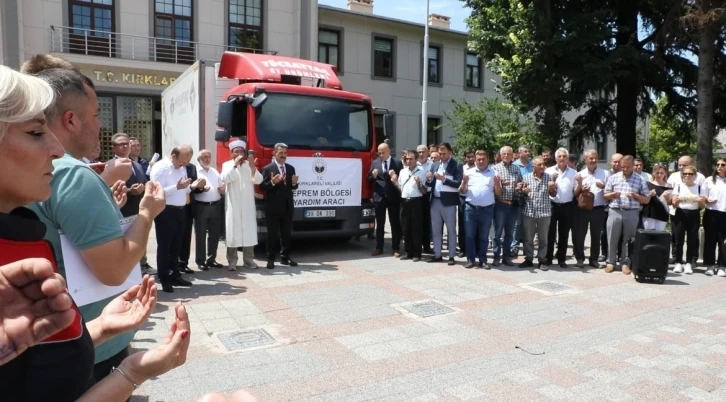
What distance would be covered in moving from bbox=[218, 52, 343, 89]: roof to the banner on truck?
1661mm

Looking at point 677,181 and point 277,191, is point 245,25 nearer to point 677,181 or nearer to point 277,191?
point 277,191

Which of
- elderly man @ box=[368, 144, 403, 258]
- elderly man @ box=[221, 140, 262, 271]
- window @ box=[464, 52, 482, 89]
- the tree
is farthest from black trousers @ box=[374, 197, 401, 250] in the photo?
window @ box=[464, 52, 482, 89]

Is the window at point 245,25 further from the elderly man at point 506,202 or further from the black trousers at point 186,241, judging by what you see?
the elderly man at point 506,202

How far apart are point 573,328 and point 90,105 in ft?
16.4

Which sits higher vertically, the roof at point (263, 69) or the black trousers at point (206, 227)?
the roof at point (263, 69)

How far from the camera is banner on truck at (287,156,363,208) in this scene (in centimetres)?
909

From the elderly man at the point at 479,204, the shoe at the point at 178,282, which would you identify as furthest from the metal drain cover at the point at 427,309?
the shoe at the point at 178,282

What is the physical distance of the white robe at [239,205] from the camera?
8148 millimetres

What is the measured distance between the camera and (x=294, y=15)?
72.8 ft

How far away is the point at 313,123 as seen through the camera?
30.3 feet

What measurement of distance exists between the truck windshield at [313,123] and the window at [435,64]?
1797 centimetres

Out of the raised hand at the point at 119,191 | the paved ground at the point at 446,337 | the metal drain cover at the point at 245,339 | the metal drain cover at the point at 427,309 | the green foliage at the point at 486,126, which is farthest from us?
the green foliage at the point at 486,126

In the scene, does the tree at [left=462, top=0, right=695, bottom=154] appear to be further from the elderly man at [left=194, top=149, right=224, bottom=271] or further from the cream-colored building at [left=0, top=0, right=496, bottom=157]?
the elderly man at [left=194, top=149, right=224, bottom=271]

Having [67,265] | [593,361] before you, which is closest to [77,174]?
[67,265]
